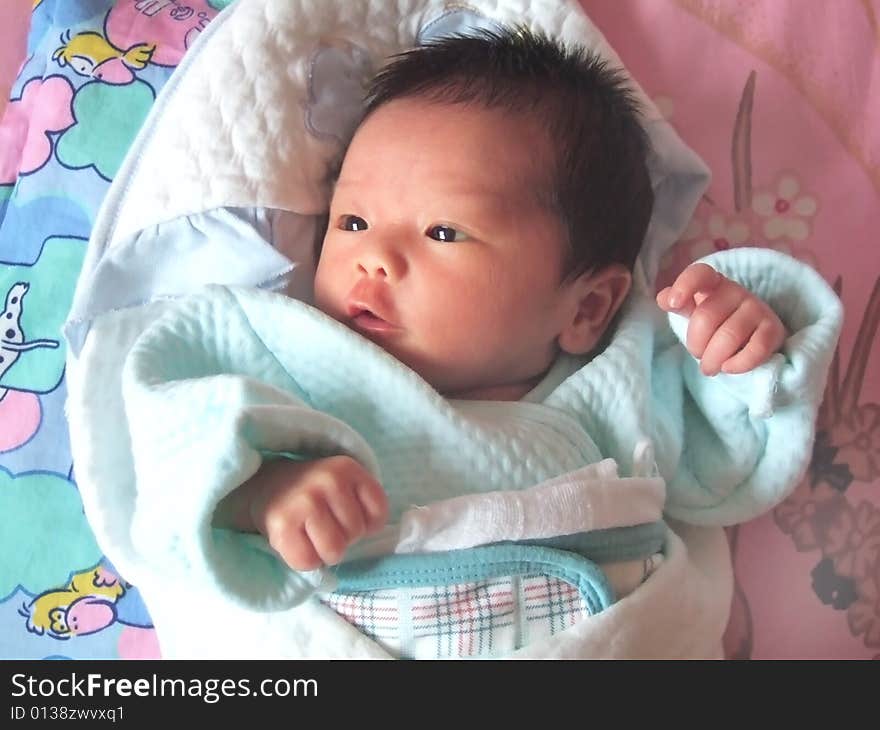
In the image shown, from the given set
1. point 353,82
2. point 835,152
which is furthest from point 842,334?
point 353,82

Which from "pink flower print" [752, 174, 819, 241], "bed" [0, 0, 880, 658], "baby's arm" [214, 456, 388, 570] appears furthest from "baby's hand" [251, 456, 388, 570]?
"pink flower print" [752, 174, 819, 241]

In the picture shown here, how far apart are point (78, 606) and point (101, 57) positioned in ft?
2.22

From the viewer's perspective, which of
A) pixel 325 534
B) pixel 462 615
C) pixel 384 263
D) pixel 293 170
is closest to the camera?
pixel 325 534

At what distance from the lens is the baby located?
0.97 metres

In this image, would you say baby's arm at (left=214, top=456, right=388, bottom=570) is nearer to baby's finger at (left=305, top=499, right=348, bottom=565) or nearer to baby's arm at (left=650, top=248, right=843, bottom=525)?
baby's finger at (left=305, top=499, right=348, bottom=565)

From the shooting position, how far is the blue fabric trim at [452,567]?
86 cm

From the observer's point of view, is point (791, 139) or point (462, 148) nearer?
point (462, 148)

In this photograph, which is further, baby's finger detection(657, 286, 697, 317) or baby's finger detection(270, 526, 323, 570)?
baby's finger detection(657, 286, 697, 317)

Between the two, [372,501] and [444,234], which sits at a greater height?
[444,234]

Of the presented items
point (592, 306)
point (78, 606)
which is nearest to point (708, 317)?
point (592, 306)

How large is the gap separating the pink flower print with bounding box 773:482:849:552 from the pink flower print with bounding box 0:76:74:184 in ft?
3.32

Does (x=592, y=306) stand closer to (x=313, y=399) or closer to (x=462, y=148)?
(x=462, y=148)

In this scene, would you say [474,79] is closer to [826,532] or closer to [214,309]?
[214,309]

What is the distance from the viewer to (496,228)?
3.25 feet
